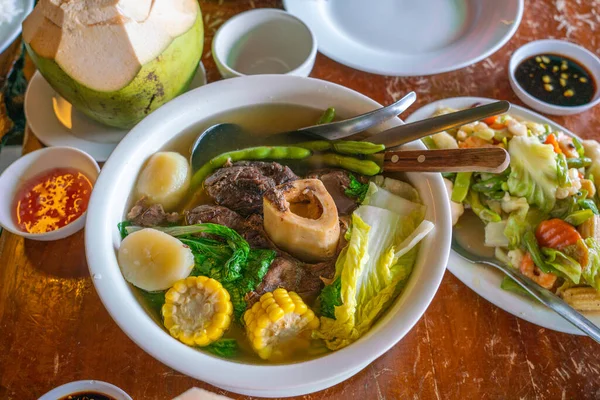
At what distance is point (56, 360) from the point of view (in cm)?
118

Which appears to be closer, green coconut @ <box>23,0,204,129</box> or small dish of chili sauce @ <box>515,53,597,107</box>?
green coconut @ <box>23,0,204,129</box>

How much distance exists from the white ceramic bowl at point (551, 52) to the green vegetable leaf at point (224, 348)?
4.50ft

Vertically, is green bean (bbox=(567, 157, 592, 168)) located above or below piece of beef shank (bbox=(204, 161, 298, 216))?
below

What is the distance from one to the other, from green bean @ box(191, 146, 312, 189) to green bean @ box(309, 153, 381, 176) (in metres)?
0.05

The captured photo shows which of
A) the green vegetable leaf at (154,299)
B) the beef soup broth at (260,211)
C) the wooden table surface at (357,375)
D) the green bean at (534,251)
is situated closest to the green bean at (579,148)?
the green bean at (534,251)

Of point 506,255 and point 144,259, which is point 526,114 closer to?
point 506,255

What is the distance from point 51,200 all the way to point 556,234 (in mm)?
1481

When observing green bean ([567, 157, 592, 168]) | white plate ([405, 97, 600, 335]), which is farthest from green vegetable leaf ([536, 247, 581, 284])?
green bean ([567, 157, 592, 168])

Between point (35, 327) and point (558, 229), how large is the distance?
1485mm

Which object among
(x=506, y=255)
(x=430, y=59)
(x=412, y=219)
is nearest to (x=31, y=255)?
(x=412, y=219)

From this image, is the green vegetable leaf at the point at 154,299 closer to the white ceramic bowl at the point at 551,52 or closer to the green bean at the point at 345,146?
the green bean at the point at 345,146

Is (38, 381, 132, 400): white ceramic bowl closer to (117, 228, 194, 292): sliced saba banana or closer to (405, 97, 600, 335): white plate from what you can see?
(117, 228, 194, 292): sliced saba banana

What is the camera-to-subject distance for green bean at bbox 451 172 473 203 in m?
1.43

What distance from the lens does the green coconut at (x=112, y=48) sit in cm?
115
